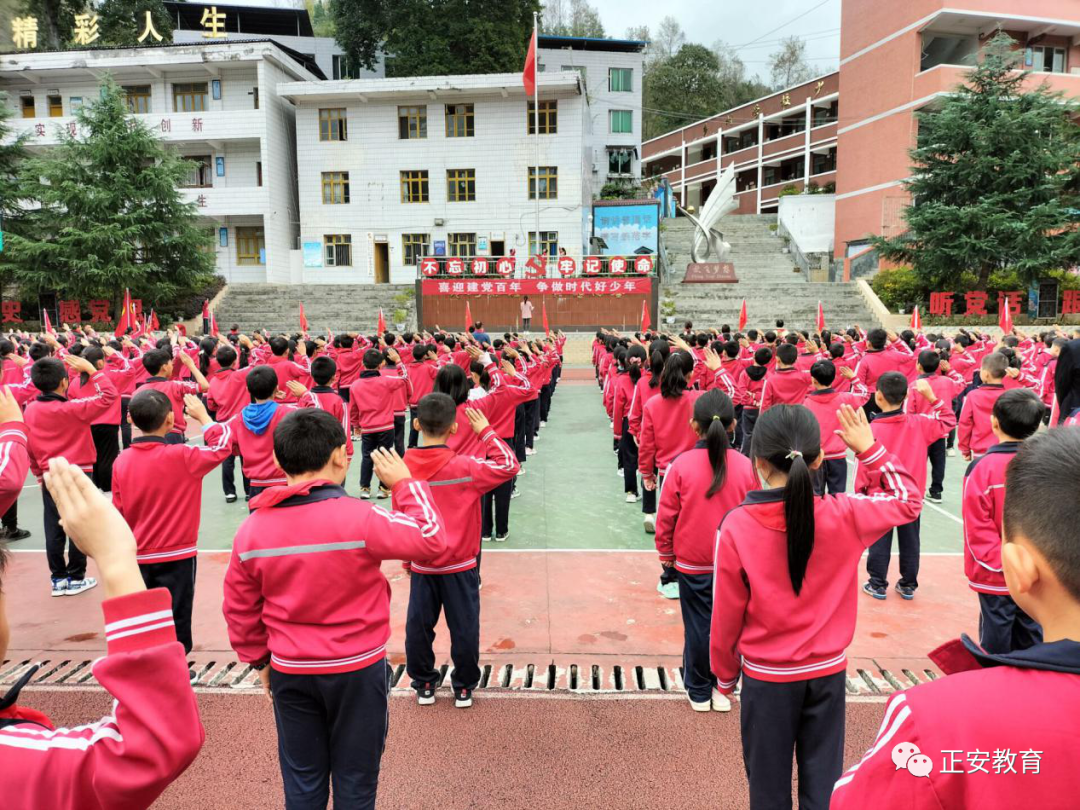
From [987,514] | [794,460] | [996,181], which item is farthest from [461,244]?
[794,460]

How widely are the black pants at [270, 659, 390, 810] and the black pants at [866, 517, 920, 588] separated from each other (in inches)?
161

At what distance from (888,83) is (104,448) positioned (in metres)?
29.7

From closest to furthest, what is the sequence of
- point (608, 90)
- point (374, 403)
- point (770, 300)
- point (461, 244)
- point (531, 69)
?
point (374, 403), point (531, 69), point (770, 300), point (461, 244), point (608, 90)

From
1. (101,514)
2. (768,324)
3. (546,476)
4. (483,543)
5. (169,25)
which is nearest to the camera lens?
(101,514)

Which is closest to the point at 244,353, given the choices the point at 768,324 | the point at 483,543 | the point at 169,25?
the point at 483,543

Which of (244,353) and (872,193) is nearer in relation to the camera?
(244,353)

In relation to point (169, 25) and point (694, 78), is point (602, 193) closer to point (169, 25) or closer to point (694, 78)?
point (694, 78)

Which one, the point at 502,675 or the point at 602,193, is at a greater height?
the point at 602,193

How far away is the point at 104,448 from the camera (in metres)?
7.00

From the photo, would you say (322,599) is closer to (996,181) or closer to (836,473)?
(836,473)

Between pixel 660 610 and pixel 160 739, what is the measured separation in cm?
422

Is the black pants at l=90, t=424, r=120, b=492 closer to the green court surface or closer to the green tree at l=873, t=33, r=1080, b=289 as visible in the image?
the green court surface

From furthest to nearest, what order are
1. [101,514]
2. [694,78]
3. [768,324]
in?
1. [694,78]
2. [768,324]
3. [101,514]

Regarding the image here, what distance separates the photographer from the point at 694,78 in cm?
4572
